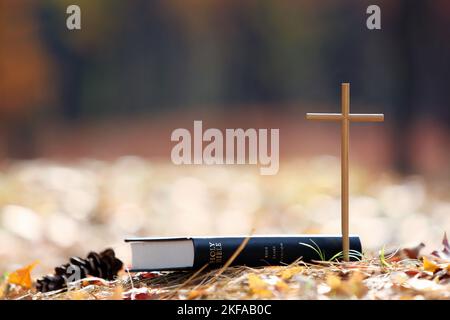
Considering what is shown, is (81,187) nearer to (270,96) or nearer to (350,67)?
(270,96)

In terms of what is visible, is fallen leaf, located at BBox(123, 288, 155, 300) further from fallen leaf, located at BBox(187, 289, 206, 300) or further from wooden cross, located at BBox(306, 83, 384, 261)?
wooden cross, located at BBox(306, 83, 384, 261)

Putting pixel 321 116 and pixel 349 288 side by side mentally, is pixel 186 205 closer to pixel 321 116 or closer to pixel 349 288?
pixel 321 116

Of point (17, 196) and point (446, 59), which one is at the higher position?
point (446, 59)

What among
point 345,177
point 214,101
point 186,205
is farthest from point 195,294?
point 214,101

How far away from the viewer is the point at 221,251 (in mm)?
896

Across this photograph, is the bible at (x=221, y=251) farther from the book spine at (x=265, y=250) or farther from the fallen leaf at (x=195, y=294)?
the fallen leaf at (x=195, y=294)

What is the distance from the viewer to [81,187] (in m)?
2.38

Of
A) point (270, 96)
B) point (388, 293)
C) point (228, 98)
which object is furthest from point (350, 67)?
point (388, 293)

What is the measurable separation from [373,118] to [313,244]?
8.6 inches

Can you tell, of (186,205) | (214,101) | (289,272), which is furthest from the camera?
(214,101)

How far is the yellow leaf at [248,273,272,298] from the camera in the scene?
0.75 meters
